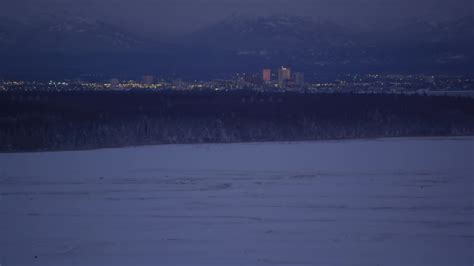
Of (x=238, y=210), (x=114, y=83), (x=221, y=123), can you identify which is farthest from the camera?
(x=114, y=83)

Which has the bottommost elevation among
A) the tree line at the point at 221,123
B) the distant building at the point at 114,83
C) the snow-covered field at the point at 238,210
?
the snow-covered field at the point at 238,210

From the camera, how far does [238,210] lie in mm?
12086

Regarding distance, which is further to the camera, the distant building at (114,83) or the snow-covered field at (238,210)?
the distant building at (114,83)

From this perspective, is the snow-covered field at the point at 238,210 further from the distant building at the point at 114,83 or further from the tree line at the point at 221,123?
the distant building at the point at 114,83

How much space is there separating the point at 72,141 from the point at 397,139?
1078 cm

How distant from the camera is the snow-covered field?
30.7ft

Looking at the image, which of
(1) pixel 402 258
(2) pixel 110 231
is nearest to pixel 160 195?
(2) pixel 110 231

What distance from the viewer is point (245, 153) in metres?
20.9

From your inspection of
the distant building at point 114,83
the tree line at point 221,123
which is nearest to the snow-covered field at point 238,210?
the tree line at point 221,123

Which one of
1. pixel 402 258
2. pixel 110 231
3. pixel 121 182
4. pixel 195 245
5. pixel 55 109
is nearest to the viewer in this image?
pixel 402 258

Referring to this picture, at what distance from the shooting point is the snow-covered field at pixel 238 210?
9359mm

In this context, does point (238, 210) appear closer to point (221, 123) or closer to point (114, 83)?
point (221, 123)

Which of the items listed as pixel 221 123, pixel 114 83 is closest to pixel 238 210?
pixel 221 123

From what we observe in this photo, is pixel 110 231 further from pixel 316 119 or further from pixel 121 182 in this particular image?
pixel 316 119
